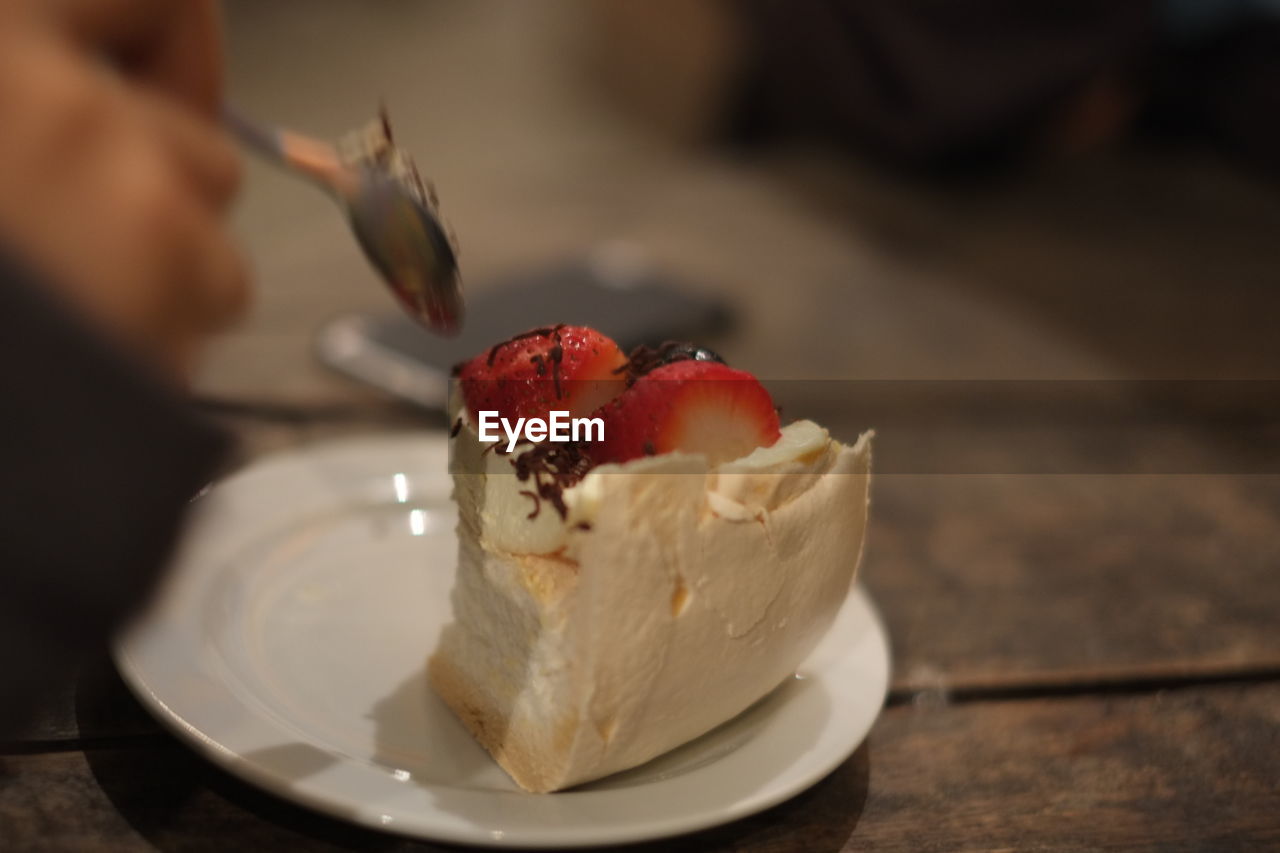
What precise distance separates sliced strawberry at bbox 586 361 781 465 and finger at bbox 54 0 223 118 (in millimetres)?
340

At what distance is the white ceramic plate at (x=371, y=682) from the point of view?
0.65m

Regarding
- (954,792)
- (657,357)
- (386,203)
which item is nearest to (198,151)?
(386,203)

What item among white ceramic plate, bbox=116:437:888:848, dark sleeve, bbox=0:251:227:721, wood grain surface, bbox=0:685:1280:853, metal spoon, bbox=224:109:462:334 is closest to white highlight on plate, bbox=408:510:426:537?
white ceramic plate, bbox=116:437:888:848

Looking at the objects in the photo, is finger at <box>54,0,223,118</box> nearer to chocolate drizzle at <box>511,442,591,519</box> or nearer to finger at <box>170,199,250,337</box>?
finger at <box>170,199,250,337</box>

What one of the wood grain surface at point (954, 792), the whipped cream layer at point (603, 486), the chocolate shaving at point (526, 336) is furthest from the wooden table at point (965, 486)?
the chocolate shaving at point (526, 336)

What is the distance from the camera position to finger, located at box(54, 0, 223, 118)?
59cm

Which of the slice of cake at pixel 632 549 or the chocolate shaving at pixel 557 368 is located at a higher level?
the chocolate shaving at pixel 557 368

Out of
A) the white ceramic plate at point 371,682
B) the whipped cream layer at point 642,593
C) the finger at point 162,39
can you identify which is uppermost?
the finger at point 162,39

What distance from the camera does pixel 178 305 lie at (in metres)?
0.57

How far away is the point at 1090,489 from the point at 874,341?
1.53ft

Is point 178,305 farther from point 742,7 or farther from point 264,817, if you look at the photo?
point 742,7

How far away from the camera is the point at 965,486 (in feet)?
4.20

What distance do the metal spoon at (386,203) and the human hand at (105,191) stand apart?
211 millimetres

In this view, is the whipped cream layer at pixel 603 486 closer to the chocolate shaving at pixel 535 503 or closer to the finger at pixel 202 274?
the chocolate shaving at pixel 535 503
